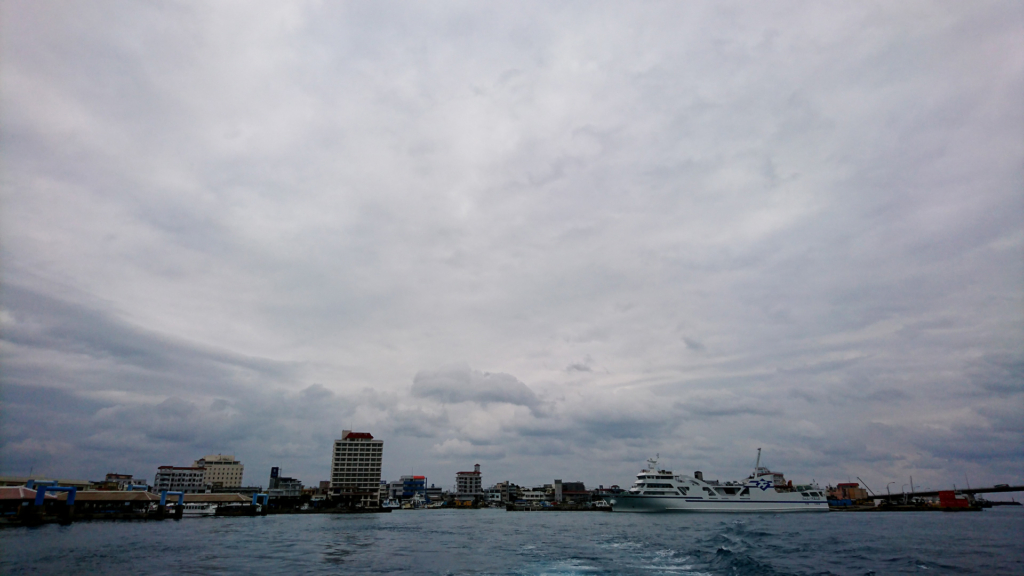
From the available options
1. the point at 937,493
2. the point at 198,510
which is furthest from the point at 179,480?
the point at 937,493

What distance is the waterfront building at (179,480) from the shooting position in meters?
159

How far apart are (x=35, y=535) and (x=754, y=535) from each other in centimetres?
6451

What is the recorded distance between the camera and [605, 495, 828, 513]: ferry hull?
10062 cm

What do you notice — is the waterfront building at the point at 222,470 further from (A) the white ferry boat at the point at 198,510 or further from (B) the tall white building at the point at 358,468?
(A) the white ferry boat at the point at 198,510

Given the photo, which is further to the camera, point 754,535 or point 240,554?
point 754,535

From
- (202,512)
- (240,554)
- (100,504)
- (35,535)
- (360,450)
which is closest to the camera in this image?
(240,554)

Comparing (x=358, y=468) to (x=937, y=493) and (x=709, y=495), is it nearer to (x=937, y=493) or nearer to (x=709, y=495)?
(x=709, y=495)

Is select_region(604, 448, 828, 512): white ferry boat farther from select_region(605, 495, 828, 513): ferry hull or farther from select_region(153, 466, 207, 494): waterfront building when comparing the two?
select_region(153, 466, 207, 494): waterfront building

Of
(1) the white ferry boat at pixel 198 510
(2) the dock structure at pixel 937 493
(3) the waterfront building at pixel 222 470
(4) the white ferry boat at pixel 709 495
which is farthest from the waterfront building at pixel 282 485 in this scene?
(2) the dock structure at pixel 937 493

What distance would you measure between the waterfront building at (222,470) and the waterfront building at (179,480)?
357cm

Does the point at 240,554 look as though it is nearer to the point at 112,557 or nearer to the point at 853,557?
the point at 112,557

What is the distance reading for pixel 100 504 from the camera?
82.4 metres

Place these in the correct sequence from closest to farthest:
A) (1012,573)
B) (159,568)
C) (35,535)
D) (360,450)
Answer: (1012,573), (159,568), (35,535), (360,450)

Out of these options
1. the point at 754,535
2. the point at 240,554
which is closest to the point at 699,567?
the point at 754,535
